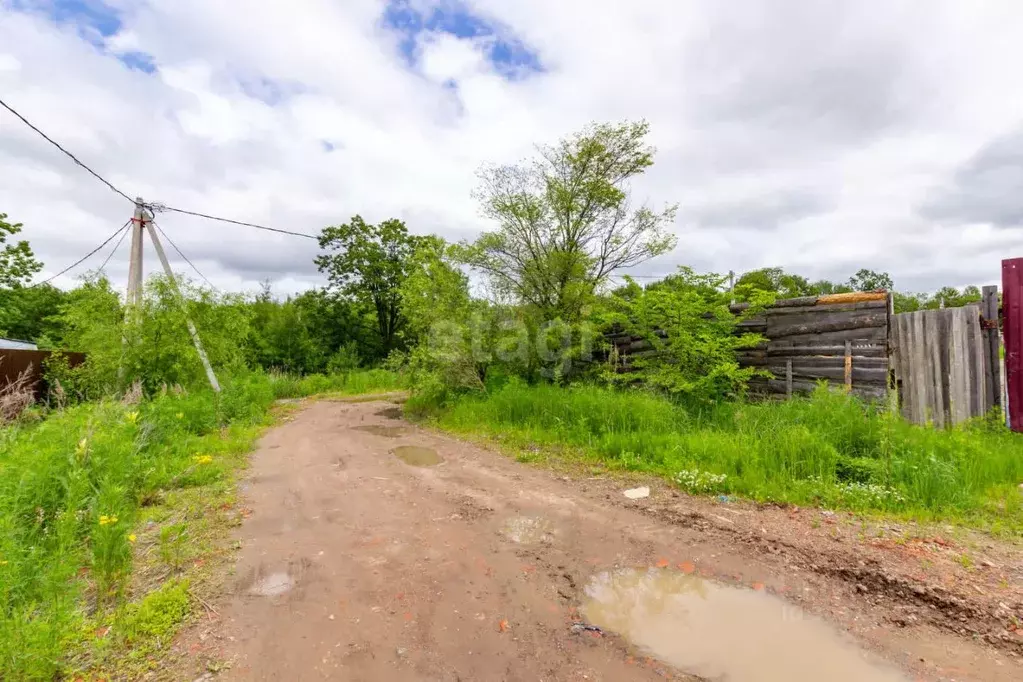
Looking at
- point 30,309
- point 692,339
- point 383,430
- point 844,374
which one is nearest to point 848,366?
point 844,374

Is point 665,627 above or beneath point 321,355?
beneath

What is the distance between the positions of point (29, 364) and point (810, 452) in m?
15.3

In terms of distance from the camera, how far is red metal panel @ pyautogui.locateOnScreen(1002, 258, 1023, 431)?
5320 mm

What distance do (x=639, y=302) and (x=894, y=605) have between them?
231 inches

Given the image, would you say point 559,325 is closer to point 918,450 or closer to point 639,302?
point 639,302

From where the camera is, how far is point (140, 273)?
1070 cm

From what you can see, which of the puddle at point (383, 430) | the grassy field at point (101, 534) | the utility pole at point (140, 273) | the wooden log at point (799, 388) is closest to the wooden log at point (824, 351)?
the wooden log at point (799, 388)

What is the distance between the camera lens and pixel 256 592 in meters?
3.32

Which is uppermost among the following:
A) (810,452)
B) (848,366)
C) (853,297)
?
(853,297)

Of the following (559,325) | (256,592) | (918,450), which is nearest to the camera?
(256,592)

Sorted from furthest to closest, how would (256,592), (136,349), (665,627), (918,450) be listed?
(136,349) < (918,450) < (256,592) < (665,627)

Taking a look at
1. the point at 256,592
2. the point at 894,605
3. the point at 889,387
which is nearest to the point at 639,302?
the point at 889,387

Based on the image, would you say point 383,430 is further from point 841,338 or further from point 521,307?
point 841,338

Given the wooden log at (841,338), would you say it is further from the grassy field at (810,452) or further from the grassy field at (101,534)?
the grassy field at (101,534)
